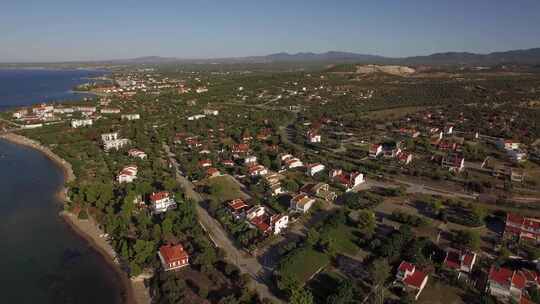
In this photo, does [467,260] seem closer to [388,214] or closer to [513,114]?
[388,214]

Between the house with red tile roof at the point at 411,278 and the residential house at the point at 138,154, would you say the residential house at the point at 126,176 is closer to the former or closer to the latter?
the residential house at the point at 138,154

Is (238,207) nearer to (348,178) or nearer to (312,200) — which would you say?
(312,200)

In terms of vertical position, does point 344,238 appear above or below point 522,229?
below

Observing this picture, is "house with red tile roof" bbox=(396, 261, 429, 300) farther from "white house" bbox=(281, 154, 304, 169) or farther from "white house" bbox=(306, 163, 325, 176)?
"white house" bbox=(281, 154, 304, 169)

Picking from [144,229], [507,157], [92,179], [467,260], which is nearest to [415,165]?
[507,157]

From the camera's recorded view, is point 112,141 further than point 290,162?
Yes

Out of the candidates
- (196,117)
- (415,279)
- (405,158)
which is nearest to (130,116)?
(196,117)
